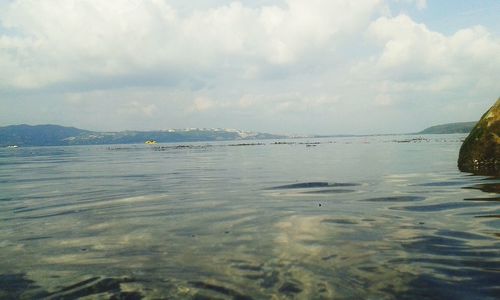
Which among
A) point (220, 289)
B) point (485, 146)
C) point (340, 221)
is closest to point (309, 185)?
point (340, 221)

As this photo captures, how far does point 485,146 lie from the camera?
2391cm

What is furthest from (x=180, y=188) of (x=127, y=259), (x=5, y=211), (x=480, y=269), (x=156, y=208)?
(x=480, y=269)

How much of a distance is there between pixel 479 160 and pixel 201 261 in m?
23.2

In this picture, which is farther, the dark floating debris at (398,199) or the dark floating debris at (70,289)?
the dark floating debris at (398,199)

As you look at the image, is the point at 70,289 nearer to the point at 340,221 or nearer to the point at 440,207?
the point at 340,221

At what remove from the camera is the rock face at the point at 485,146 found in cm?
2320

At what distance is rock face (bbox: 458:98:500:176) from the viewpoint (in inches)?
914

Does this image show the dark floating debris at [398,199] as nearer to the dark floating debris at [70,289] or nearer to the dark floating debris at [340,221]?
the dark floating debris at [340,221]

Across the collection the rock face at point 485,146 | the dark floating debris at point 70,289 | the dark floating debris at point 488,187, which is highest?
the rock face at point 485,146

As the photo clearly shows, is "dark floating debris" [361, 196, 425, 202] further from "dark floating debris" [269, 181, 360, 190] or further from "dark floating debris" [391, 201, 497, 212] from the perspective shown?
"dark floating debris" [269, 181, 360, 190]

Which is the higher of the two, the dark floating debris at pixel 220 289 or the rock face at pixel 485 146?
the rock face at pixel 485 146

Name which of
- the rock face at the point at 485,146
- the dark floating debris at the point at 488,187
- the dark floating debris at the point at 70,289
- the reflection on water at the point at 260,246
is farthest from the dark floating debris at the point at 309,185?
the dark floating debris at the point at 70,289

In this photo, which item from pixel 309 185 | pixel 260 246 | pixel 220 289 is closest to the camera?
pixel 220 289

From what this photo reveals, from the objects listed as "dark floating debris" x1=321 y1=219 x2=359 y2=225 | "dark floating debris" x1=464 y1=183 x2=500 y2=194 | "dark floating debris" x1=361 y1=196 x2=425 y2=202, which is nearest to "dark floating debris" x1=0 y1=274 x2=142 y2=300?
"dark floating debris" x1=321 y1=219 x2=359 y2=225
